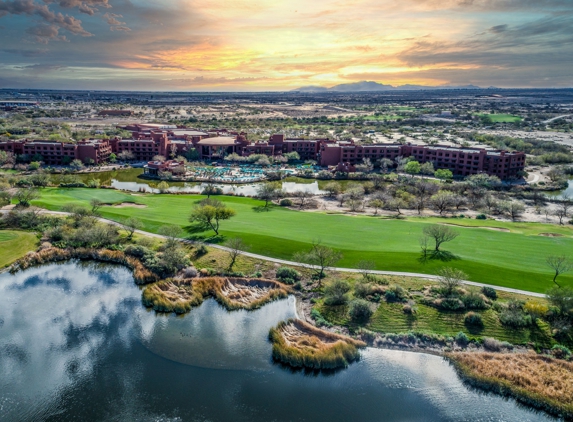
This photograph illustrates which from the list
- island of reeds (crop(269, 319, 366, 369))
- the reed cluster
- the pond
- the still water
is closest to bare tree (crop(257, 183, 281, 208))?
the pond

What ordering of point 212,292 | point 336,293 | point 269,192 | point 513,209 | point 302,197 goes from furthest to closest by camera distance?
point 302,197
point 269,192
point 513,209
point 212,292
point 336,293

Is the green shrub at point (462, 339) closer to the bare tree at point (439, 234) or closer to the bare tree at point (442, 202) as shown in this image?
the bare tree at point (439, 234)

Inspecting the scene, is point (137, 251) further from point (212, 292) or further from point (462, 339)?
point (462, 339)

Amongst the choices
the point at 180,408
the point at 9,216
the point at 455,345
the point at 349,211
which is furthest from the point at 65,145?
the point at 455,345

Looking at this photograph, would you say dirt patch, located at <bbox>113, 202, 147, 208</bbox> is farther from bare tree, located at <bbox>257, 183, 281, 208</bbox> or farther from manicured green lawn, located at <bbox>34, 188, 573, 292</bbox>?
bare tree, located at <bbox>257, 183, 281, 208</bbox>

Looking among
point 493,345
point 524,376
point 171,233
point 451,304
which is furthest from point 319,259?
point 524,376

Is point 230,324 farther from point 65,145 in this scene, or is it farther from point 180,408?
point 65,145
